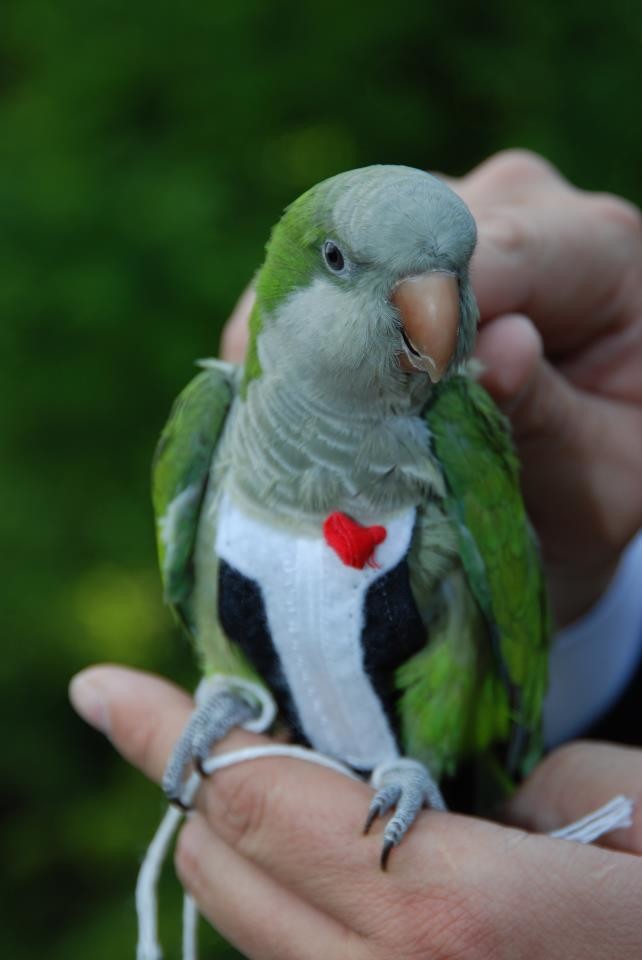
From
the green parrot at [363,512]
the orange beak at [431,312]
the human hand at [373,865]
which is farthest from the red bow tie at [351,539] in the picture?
the human hand at [373,865]

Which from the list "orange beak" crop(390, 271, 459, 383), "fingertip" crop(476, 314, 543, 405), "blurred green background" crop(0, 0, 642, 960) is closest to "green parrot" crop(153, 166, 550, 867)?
"orange beak" crop(390, 271, 459, 383)

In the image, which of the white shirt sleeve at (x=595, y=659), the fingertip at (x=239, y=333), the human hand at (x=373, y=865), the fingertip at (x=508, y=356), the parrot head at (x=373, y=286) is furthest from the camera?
the white shirt sleeve at (x=595, y=659)

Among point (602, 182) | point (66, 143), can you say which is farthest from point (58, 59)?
point (602, 182)

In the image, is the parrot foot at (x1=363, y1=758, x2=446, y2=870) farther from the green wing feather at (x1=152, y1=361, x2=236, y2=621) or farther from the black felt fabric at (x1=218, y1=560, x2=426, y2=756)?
the green wing feather at (x1=152, y1=361, x2=236, y2=621)

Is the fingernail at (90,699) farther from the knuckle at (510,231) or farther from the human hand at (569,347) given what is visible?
the knuckle at (510,231)

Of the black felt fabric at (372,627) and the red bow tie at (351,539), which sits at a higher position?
the red bow tie at (351,539)

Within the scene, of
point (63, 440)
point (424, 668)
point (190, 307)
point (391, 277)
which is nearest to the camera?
point (391, 277)

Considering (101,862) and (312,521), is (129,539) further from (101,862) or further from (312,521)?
(312,521)
